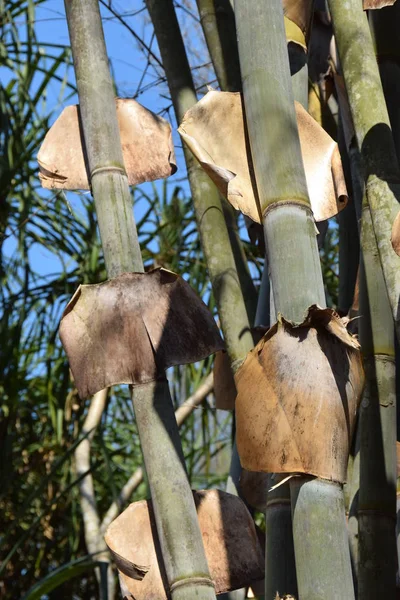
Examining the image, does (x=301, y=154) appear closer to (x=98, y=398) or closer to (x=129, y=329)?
(x=129, y=329)

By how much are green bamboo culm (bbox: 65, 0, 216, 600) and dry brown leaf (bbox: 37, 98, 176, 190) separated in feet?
0.16

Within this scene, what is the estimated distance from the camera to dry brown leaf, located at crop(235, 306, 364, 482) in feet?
1.89

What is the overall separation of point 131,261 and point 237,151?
12 cm

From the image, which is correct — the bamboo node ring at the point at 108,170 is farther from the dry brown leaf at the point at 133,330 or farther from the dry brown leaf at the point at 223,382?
the dry brown leaf at the point at 223,382

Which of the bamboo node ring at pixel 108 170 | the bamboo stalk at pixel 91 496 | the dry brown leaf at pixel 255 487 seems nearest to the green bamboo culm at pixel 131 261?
the bamboo node ring at pixel 108 170

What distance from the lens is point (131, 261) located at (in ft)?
2.43

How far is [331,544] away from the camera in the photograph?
56 cm

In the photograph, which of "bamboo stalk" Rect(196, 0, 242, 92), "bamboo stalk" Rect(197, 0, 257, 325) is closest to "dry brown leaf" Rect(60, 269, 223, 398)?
"bamboo stalk" Rect(197, 0, 257, 325)

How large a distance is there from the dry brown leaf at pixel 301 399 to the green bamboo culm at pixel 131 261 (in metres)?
0.10

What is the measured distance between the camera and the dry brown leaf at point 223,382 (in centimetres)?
98

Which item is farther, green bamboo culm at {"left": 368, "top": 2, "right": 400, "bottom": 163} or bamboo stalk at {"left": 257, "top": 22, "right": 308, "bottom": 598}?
green bamboo culm at {"left": 368, "top": 2, "right": 400, "bottom": 163}

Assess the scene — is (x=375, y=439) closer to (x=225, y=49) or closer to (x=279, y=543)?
(x=279, y=543)

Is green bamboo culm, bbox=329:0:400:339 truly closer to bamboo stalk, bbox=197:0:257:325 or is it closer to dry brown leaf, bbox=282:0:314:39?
dry brown leaf, bbox=282:0:314:39

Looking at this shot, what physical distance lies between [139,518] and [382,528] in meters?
0.25
